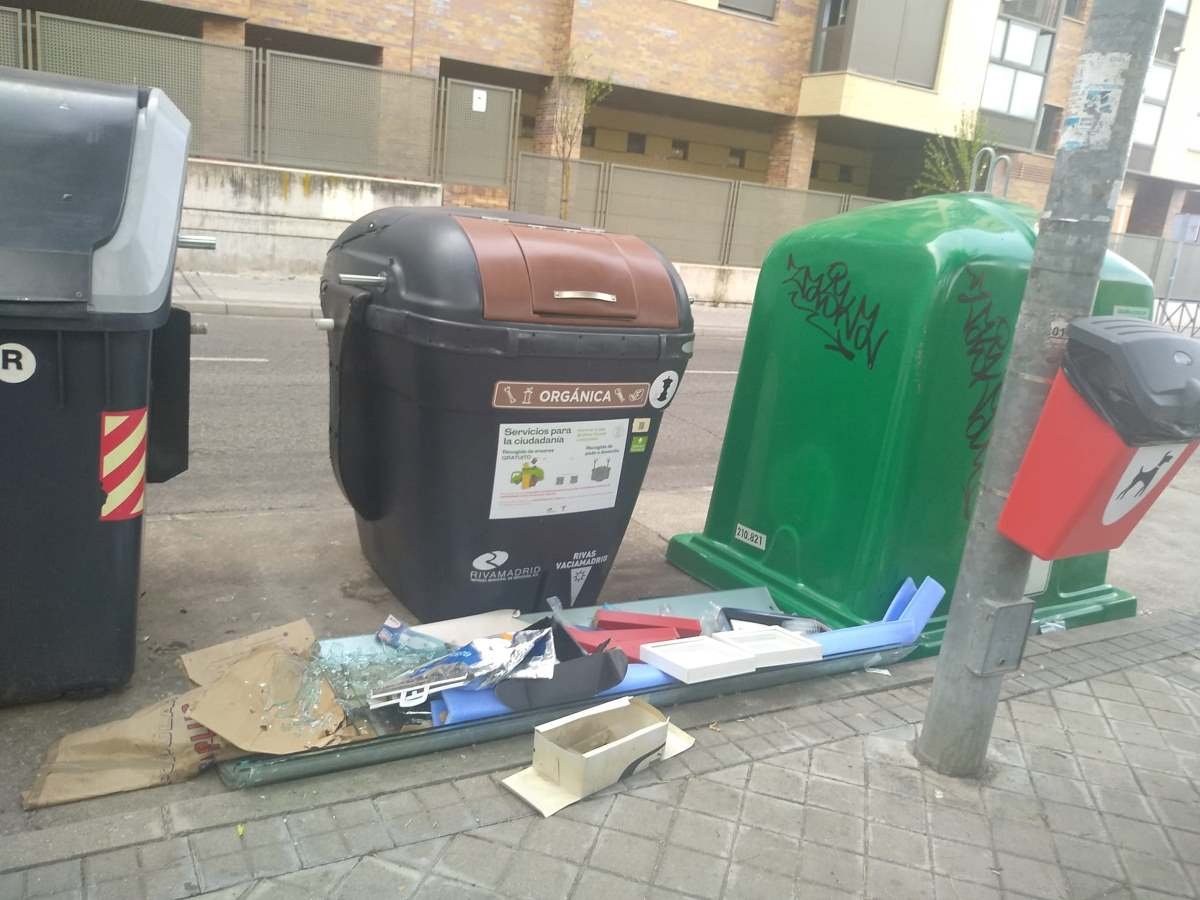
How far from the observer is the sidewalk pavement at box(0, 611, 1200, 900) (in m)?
2.25

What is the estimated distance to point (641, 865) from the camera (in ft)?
7.80

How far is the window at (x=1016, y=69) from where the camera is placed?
23984 millimetres

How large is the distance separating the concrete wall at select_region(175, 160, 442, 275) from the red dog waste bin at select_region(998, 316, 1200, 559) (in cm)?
1437

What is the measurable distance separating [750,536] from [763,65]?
20.0m

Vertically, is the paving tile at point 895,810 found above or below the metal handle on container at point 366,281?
below

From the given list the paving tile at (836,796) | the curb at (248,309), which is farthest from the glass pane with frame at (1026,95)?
the paving tile at (836,796)

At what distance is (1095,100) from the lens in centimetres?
254

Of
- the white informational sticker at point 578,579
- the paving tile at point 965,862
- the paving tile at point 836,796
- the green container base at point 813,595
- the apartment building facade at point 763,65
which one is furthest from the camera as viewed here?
the apartment building facade at point 763,65

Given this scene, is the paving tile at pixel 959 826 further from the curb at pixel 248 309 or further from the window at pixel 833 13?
the window at pixel 833 13

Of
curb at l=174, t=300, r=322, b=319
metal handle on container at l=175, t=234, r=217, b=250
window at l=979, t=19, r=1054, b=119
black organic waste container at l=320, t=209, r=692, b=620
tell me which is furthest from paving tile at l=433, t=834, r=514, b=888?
window at l=979, t=19, r=1054, b=119

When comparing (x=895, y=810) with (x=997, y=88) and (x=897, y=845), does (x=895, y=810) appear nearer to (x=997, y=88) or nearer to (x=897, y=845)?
(x=897, y=845)

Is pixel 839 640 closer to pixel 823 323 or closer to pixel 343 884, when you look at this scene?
pixel 823 323

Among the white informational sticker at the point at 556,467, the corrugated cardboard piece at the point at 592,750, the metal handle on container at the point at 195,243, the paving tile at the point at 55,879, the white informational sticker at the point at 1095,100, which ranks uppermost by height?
the white informational sticker at the point at 1095,100

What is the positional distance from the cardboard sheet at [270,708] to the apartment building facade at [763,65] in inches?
628
